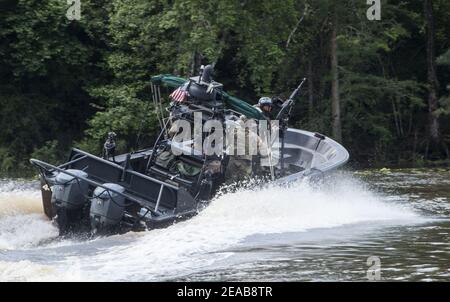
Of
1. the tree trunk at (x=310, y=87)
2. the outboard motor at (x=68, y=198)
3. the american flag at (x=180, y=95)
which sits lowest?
the outboard motor at (x=68, y=198)

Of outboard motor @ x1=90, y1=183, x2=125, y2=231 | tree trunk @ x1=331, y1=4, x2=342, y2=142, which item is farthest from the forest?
outboard motor @ x1=90, y1=183, x2=125, y2=231

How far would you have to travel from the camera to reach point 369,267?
10.4 metres

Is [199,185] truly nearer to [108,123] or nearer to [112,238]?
[112,238]

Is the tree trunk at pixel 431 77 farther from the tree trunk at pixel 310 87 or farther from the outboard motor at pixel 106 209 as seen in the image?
the outboard motor at pixel 106 209

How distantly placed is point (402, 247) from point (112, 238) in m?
3.92

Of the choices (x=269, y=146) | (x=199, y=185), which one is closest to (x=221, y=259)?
(x=199, y=185)

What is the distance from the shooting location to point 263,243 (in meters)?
12.3

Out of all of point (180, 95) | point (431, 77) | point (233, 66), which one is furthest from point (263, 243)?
point (431, 77)

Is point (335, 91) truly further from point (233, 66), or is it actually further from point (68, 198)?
point (68, 198)

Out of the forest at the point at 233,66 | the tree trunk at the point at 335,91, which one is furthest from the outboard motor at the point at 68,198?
the tree trunk at the point at 335,91

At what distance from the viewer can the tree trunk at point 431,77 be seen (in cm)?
2906

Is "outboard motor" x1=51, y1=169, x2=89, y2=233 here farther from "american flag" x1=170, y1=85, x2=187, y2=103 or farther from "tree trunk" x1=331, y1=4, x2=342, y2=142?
"tree trunk" x1=331, y1=4, x2=342, y2=142

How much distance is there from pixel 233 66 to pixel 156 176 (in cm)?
1357

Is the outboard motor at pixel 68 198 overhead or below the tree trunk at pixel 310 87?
below
